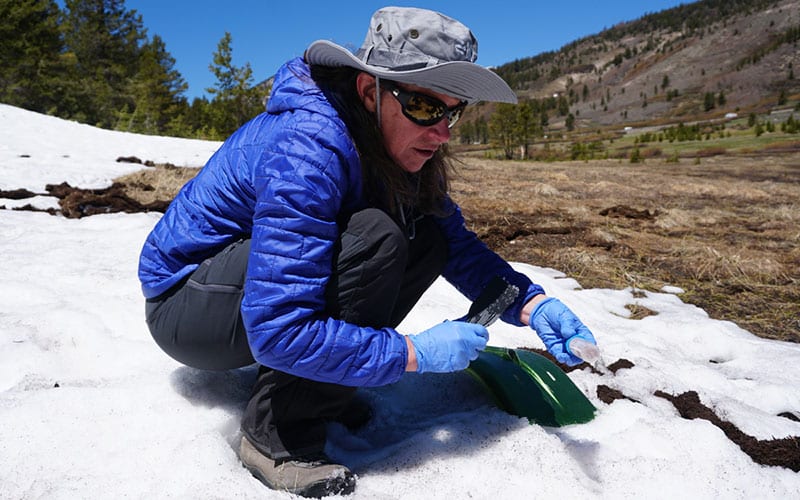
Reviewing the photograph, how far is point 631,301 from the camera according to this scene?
3.17 metres

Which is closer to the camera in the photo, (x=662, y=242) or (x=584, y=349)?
(x=584, y=349)

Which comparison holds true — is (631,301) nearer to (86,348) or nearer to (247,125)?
(247,125)

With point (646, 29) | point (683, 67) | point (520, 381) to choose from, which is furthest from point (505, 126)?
point (646, 29)

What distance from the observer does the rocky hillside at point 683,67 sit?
8119 centimetres

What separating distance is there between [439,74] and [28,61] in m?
26.9

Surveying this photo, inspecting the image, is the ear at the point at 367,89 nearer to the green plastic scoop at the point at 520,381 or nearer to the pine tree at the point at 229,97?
the green plastic scoop at the point at 520,381

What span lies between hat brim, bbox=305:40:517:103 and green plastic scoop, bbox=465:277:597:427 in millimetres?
618

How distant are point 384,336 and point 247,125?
697mm

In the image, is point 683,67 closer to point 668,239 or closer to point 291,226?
point 668,239

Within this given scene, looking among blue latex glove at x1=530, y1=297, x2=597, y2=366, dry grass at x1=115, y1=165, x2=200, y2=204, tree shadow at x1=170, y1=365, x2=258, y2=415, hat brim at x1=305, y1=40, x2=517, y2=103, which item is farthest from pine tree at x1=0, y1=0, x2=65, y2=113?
blue latex glove at x1=530, y1=297, x2=597, y2=366

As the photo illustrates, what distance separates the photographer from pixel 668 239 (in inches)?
180

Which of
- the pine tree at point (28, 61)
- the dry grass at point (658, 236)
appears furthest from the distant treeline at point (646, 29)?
the dry grass at point (658, 236)

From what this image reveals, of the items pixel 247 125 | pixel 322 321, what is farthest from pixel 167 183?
pixel 322 321

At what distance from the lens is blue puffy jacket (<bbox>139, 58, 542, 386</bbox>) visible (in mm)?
1158
